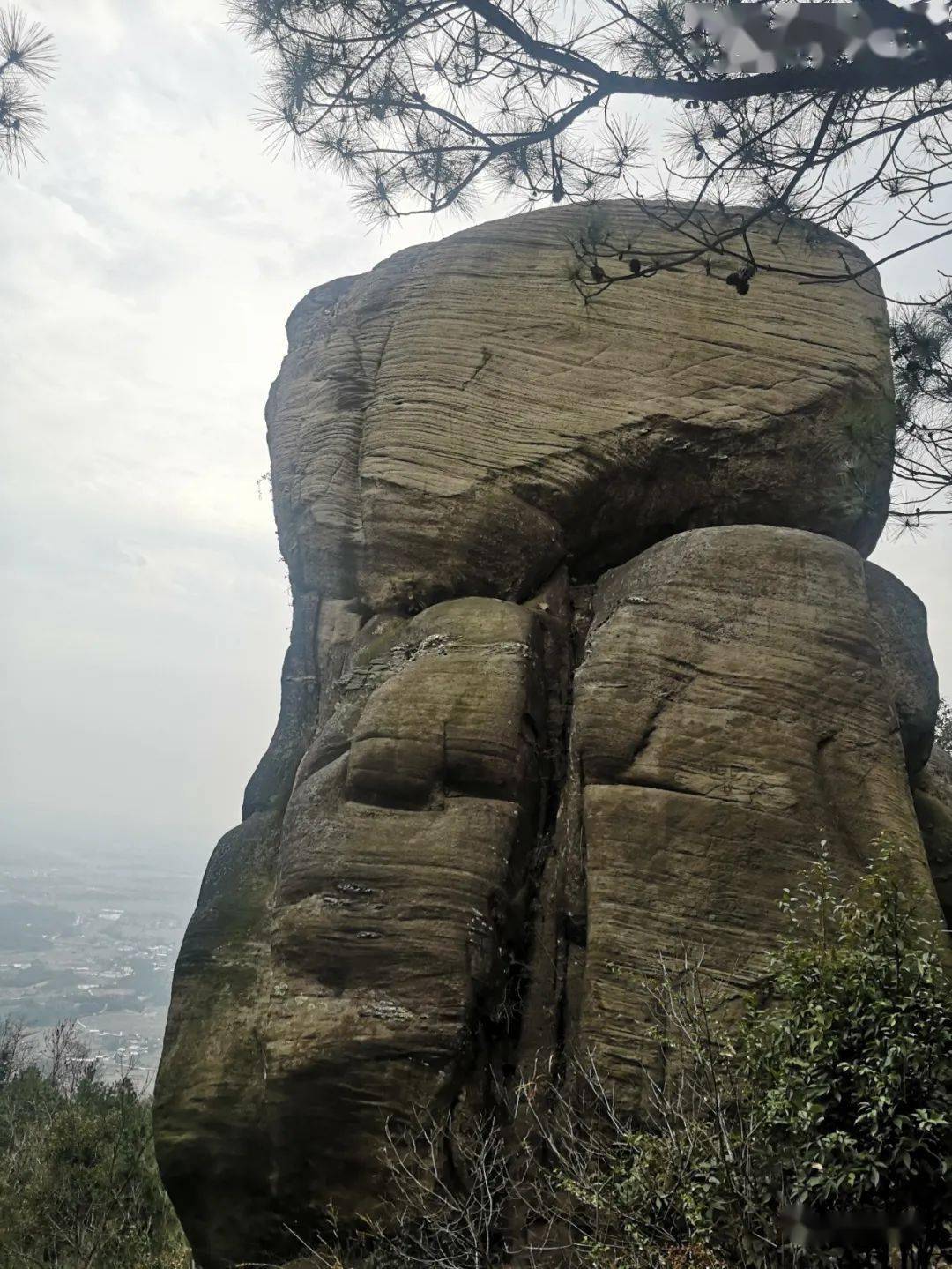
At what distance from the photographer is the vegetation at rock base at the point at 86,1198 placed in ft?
47.5

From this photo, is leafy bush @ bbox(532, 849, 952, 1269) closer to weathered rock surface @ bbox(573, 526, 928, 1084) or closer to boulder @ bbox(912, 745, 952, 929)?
weathered rock surface @ bbox(573, 526, 928, 1084)

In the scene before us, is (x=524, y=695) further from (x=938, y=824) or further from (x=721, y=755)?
(x=938, y=824)

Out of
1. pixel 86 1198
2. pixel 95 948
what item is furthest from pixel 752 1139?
pixel 95 948

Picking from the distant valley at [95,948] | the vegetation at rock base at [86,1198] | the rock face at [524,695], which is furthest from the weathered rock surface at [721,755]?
the distant valley at [95,948]

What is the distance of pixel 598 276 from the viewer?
18.0ft

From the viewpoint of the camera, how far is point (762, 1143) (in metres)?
5.24

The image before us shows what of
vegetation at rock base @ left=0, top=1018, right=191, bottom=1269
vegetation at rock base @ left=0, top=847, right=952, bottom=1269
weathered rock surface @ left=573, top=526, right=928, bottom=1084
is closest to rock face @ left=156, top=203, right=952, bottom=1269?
weathered rock surface @ left=573, top=526, right=928, bottom=1084

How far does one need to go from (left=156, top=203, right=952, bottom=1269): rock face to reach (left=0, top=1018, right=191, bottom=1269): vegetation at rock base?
262 inches

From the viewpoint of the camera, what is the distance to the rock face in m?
6.95

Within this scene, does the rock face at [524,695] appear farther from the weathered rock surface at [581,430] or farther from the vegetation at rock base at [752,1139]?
the vegetation at rock base at [752,1139]

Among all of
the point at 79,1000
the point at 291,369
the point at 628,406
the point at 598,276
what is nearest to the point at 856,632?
the point at 628,406

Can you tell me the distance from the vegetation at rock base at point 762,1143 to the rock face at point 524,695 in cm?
38

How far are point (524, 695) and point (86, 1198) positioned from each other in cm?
1338

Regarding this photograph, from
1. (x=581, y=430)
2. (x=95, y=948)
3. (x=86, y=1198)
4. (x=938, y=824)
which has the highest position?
(x=581, y=430)
